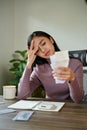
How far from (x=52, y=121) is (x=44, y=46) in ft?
2.48

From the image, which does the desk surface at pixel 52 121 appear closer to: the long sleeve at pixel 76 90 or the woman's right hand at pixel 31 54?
the long sleeve at pixel 76 90

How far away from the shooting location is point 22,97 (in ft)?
5.22

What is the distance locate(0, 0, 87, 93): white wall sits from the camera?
148 inches

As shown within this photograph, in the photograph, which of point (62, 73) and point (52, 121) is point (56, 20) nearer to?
point (62, 73)

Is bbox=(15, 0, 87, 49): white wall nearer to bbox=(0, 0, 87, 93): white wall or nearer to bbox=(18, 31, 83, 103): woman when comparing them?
bbox=(0, 0, 87, 93): white wall

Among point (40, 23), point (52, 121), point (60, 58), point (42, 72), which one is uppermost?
point (40, 23)

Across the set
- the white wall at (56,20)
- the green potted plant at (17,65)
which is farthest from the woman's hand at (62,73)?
the white wall at (56,20)

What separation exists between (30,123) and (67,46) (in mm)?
3059

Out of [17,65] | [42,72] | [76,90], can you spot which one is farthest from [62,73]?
[17,65]

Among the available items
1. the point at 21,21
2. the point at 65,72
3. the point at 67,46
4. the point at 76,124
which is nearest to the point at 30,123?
the point at 76,124

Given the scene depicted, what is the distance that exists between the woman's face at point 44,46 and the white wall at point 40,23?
2.04 meters

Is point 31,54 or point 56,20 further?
point 56,20

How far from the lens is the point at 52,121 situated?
987 millimetres

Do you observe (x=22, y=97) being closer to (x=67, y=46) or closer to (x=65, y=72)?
(x=65, y=72)
